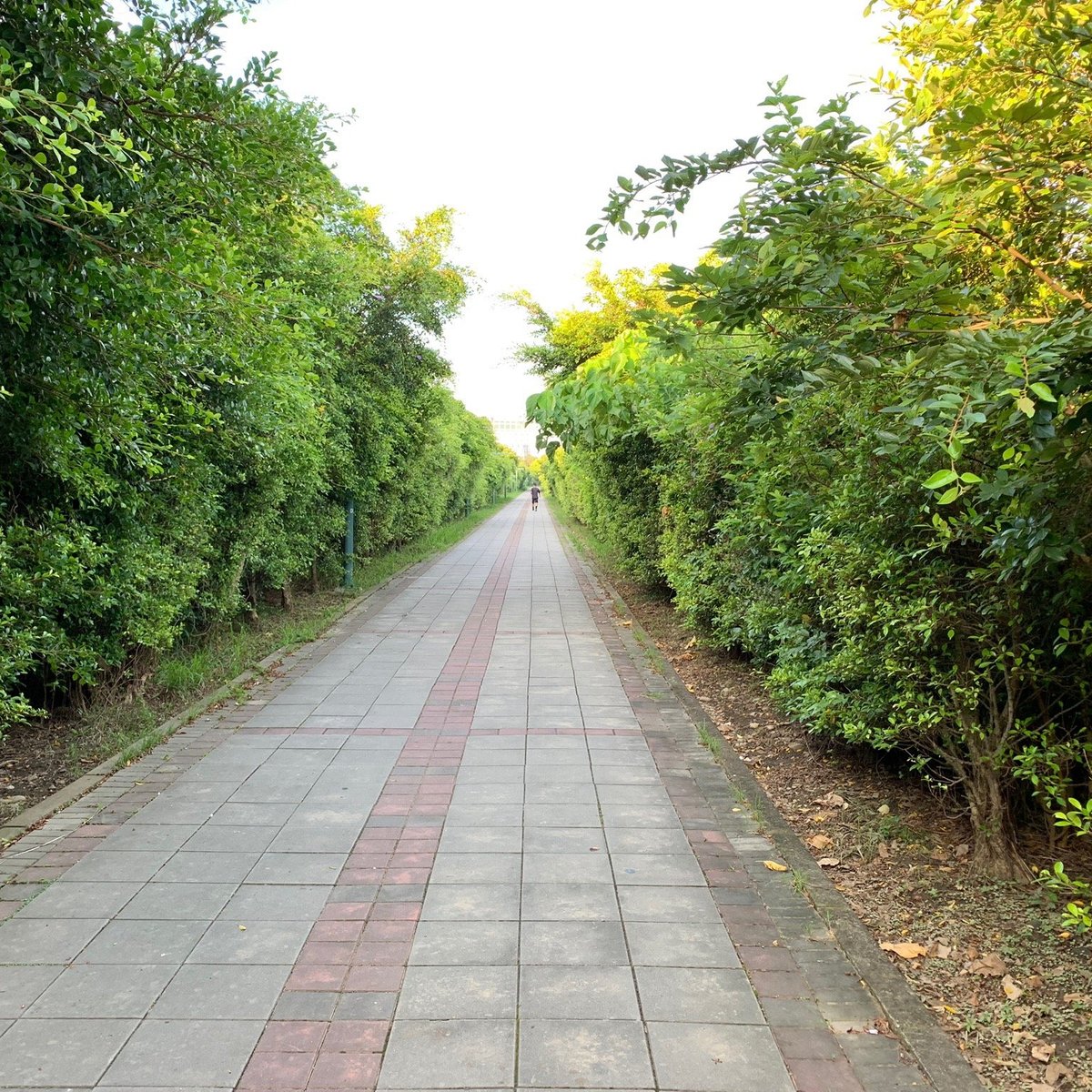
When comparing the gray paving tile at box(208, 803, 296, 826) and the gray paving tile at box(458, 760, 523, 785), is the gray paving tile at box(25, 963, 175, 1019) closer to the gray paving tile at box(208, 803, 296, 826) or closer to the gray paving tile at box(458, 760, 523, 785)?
the gray paving tile at box(208, 803, 296, 826)

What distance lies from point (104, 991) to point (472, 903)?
1.43 meters

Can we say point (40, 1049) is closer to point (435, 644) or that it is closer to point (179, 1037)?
point (179, 1037)

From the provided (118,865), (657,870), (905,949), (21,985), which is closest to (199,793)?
(118,865)

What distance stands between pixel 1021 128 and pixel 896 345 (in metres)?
0.88

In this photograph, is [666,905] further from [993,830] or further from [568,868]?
[993,830]

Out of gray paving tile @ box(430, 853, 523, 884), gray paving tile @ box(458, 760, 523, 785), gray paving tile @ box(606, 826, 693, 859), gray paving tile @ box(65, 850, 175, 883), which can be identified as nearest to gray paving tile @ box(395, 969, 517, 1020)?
gray paving tile @ box(430, 853, 523, 884)

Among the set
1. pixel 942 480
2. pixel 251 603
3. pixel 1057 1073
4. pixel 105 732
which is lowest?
pixel 1057 1073

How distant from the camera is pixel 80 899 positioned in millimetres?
3793

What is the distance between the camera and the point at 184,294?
4.21 meters

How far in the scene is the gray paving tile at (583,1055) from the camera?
2646 millimetres

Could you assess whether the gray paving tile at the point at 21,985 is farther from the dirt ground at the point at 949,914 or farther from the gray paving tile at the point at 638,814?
the dirt ground at the point at 949,914

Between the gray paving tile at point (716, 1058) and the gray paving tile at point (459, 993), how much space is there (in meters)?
0.53

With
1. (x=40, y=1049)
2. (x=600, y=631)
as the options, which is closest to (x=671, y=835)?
(x=40, y=1049)

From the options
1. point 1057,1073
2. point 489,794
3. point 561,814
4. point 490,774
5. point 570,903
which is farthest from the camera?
point 490,774
